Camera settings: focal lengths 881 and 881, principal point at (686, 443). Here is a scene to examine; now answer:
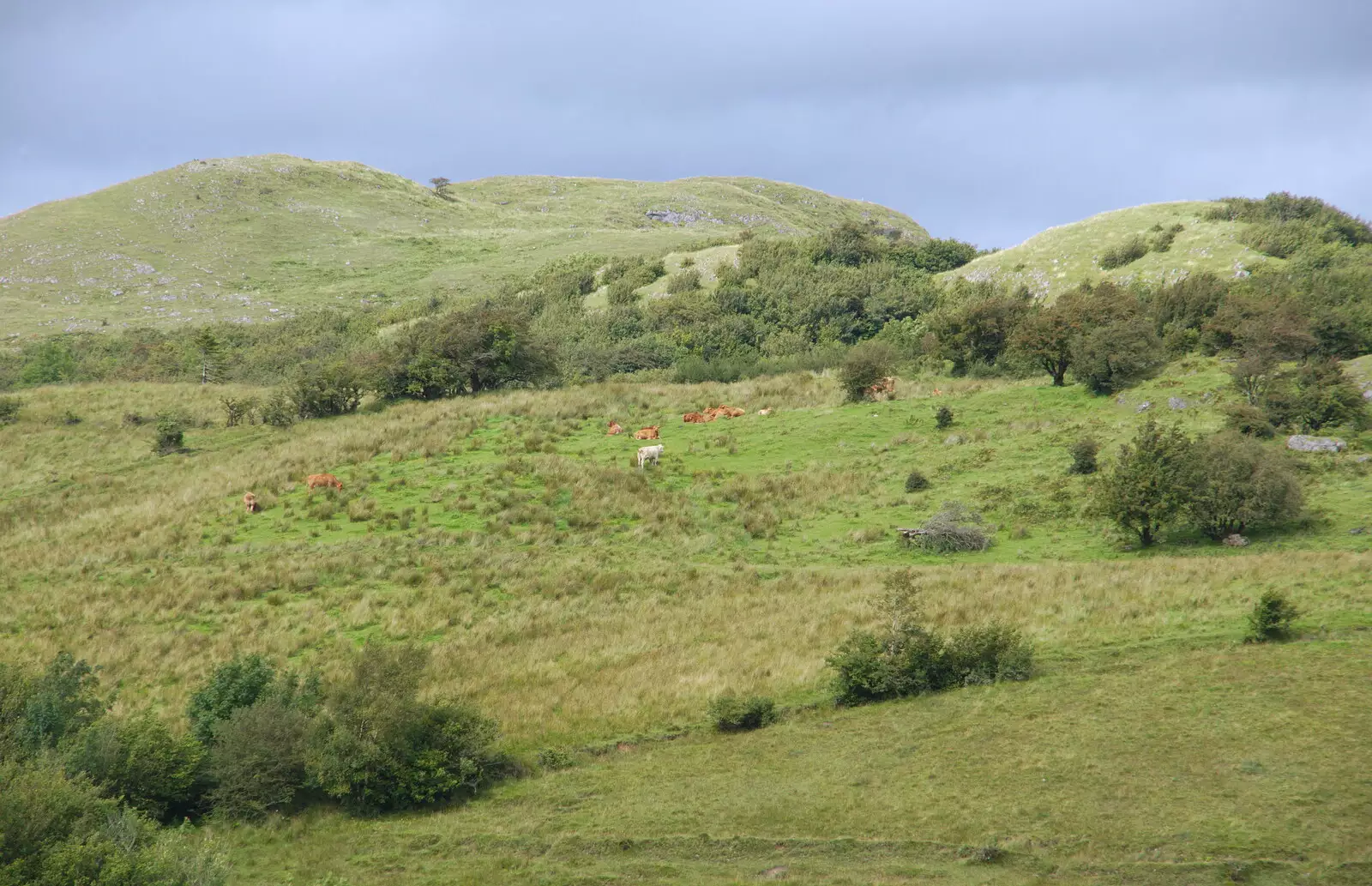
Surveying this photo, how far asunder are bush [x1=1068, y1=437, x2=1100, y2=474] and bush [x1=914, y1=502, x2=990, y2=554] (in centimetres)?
522

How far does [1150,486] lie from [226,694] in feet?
72.9

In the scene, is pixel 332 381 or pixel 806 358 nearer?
pixel 332 381

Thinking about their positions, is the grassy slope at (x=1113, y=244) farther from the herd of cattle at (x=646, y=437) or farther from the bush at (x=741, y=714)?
the bush at (x=741, y=714)

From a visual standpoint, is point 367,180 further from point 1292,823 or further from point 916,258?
point 1292,823

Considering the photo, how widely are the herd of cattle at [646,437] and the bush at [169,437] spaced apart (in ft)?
34.7

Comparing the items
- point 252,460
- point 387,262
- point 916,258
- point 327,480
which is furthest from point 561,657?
point 387,262

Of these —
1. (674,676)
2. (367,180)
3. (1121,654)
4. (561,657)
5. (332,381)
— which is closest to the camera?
(1121,654)

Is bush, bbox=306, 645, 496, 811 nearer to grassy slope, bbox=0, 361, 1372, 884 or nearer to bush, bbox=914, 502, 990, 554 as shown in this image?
grassy slope, bbox=0, 361, 1372, 884

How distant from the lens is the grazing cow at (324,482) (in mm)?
32469

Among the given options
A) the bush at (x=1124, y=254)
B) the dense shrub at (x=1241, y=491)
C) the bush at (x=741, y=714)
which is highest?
the bush at (x=1124, y=254)

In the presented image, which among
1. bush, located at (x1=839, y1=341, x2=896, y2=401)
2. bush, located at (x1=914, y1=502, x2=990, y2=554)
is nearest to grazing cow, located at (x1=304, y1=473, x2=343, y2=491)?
bush, located at (x1=914, y1=502, x2=990, y2=554)

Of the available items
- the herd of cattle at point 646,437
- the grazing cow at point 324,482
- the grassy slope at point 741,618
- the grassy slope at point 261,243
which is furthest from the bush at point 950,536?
the grassy slope at point 261,243

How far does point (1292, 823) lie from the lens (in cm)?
1052

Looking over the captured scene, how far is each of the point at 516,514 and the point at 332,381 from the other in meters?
21.8
